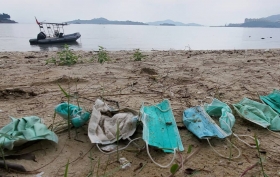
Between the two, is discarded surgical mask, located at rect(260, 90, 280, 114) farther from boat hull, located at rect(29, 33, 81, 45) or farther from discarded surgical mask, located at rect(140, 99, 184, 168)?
boat hull, located at rect(29, 33, 81, 45)

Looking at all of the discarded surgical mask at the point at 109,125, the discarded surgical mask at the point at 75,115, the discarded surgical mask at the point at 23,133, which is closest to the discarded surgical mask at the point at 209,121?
the discarded surgical mask at the point at 109,125

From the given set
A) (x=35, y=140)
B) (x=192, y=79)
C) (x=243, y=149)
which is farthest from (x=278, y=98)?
(x=35, y=140)

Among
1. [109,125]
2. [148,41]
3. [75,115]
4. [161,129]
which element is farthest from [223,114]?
[148,41]

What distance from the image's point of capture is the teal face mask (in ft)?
5.79

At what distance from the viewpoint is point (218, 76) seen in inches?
157

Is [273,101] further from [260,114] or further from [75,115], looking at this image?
[75,115]

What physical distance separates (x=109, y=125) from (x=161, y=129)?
50cm

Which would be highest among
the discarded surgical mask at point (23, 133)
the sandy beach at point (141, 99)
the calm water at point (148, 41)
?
the discarded surgical mask at point (23, 133)

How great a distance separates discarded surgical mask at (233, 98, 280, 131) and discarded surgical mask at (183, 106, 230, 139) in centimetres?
43

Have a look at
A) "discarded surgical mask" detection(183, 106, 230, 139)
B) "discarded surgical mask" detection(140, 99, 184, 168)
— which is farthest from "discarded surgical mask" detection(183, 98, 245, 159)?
"discarded surgical mask" detection(140, 99, 184, 168)

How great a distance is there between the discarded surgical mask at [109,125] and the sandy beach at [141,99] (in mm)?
87

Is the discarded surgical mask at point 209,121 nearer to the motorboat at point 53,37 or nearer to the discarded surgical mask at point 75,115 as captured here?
the discarded surgical mask at point 75,115

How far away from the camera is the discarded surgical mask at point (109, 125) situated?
5.97 feet

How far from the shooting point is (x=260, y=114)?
2.21m
